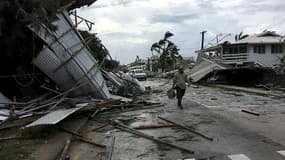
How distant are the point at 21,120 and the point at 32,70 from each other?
17.5 ft

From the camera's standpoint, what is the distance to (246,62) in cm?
4288

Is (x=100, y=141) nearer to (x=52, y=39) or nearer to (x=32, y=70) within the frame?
(x=52, y=39)

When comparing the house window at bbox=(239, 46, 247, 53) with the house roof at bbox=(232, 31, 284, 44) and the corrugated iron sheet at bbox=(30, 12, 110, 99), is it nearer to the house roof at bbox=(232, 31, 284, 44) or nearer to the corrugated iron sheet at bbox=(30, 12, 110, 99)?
the house roof at bbox=(232, 31, 284, 44)

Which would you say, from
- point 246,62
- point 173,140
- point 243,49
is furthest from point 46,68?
point 243,49

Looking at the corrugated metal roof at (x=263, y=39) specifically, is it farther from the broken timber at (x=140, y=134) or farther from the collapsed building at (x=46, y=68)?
the broken timber at (x=140, y=134)

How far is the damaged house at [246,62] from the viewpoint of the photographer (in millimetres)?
40844

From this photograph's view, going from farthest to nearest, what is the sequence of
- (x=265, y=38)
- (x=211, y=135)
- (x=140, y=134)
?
(x=265, y=38) < (x=140, y=134) < (x=211, y=135)

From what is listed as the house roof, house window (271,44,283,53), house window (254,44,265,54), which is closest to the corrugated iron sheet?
the house roof

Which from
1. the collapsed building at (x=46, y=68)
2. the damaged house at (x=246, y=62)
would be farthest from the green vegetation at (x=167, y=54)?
the collapsed building at (x=46, y=68)

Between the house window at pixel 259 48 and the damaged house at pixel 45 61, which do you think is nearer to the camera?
the damaged house at pixel 45 61

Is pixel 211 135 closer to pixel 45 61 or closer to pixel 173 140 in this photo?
pixel 173 140

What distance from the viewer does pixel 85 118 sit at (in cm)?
1323

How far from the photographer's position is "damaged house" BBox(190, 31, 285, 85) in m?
40.8

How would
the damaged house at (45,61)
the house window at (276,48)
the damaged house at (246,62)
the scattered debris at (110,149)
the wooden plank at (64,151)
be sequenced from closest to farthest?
the wooden plank at (64,151), the scattered debris at (110,149), the damaged house at (45,61), the damaged house at (246,62), the house window at (276,48)
